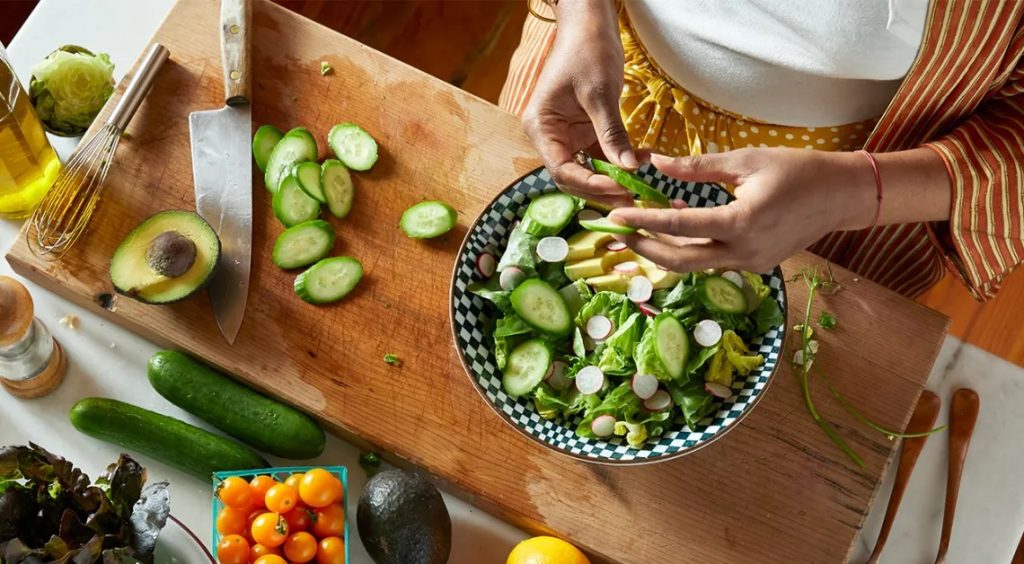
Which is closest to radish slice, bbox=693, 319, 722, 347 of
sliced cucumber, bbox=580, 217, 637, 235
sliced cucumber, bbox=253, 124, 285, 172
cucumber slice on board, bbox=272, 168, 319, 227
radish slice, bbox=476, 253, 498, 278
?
sliced cucumber, bbox=580, 217, 637, 235

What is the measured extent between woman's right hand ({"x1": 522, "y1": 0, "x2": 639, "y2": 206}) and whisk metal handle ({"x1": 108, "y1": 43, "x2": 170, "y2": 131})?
67 centimetres

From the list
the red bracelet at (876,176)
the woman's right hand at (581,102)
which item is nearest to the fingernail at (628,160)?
the woman's right hand at (581,102)

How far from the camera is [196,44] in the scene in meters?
1.77

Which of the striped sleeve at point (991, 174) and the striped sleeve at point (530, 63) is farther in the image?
the striped sleeve at point (530, 63)

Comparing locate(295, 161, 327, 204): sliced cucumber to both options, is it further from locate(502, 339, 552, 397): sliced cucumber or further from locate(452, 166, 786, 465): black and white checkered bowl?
locate(502, 339, 552, 397): sliced cucumber

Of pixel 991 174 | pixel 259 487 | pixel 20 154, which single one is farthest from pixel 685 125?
pixel 20 154

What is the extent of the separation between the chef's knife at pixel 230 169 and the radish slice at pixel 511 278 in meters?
0.43

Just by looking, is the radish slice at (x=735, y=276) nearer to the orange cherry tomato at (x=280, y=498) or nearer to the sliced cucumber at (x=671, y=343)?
the sliced cucumber at (x=671, y=343)

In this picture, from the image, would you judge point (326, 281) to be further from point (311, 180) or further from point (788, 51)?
point (788, 51)

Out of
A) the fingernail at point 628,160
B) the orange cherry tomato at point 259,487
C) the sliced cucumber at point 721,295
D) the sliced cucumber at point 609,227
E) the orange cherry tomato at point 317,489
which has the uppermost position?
the fingernail at point 628,160

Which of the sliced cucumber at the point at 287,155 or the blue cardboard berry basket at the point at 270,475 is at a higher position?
the sliced cucumber at the point at 287,155

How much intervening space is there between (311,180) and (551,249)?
42 cm

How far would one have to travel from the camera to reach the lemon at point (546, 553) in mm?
1466

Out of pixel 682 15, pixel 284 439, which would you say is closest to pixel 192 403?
pixel 284 439
